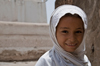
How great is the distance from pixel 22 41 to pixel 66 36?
3.85m

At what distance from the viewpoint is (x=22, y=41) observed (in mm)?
4996

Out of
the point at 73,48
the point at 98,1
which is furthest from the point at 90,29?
the point at 73,48

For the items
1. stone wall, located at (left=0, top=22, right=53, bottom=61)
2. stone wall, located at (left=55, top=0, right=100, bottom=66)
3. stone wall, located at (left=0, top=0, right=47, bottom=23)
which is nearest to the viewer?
stone wall, located at (left=55, top=0, right=100, bottom=66)

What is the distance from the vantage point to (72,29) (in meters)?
1.24

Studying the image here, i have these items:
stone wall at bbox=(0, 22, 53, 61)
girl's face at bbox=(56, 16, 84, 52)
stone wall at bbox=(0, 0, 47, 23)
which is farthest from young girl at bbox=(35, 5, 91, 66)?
stone wall at bbox=(0, 0, 47, 23)

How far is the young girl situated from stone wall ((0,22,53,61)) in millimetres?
3472

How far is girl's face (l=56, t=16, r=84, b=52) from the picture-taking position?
1.25m

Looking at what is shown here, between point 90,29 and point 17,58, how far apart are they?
2685mm

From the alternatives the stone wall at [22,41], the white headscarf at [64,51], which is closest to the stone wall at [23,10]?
the stone wall at [22,41]

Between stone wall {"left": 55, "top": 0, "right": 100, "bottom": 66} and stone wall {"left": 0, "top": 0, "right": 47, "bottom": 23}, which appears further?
stone wall {"left": 0, "top": 0, "right": 47, "bottom": 23}

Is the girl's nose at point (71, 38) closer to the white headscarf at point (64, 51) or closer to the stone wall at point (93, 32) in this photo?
the white headscarf at point (64, 51)

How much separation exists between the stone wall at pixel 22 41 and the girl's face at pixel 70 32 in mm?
3513

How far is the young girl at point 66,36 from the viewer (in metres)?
1.25

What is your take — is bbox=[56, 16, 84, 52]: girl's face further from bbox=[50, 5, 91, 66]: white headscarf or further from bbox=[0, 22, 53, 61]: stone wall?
bbox=[0, 22, 53, 61]: stone wall
